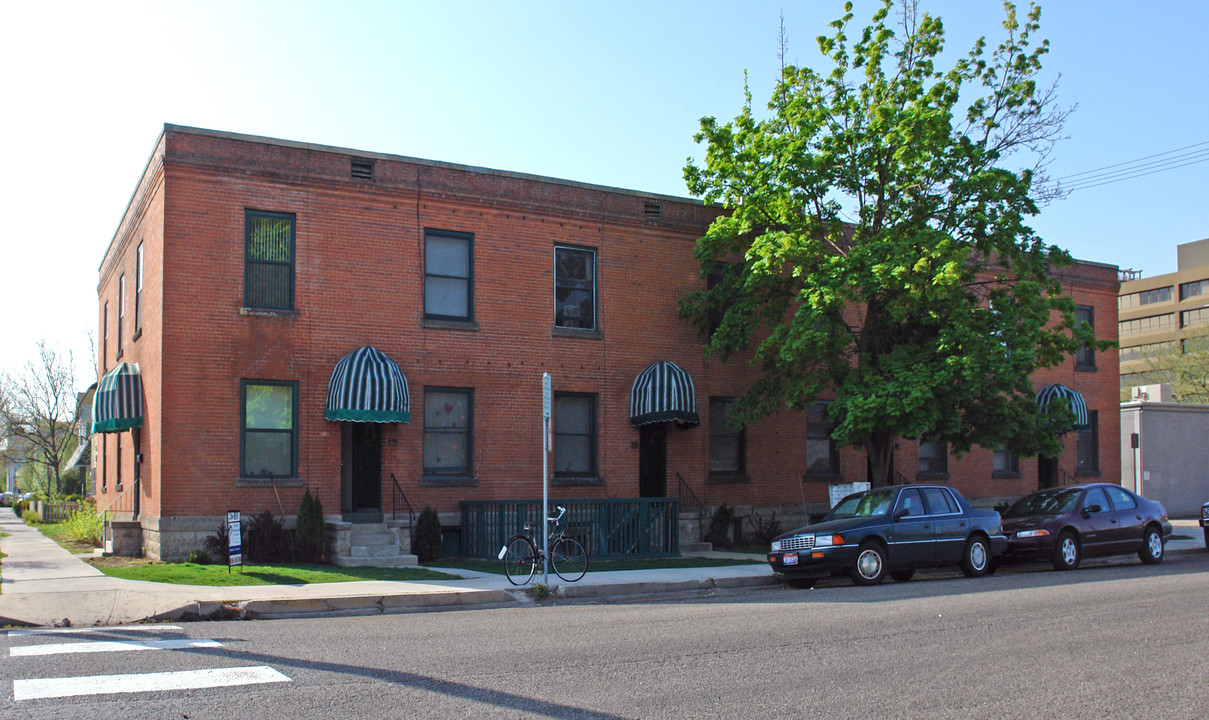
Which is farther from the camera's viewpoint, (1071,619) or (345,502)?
(345,502)

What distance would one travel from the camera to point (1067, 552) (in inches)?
712

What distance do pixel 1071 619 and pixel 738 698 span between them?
5516 millimetres

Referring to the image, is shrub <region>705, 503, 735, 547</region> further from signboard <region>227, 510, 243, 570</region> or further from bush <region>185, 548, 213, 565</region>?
signboard <region>227, 510, 243, 570</region>

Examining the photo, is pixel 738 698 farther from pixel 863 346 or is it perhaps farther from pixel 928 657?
pixel 863 346

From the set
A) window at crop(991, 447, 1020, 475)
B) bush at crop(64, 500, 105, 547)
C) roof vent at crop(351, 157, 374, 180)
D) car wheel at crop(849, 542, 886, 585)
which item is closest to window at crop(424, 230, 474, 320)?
roof vent at crop(351, 157, 374, 180)

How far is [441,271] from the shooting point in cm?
2089

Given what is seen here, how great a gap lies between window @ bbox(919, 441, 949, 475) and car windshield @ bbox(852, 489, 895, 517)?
439 inches

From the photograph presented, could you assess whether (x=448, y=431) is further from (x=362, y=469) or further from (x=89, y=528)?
(x=89, y=528)

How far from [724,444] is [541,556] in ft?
30.8

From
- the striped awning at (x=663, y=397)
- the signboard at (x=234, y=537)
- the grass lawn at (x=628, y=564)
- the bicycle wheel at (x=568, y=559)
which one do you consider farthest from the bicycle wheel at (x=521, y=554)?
the striped awning at (x=663, y=397)

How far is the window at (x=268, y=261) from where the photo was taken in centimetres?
1914

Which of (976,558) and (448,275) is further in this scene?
(448,275)

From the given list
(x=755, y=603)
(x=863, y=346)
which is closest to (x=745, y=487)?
(x=863, y=346)

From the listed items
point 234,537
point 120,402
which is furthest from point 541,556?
point 120,402
